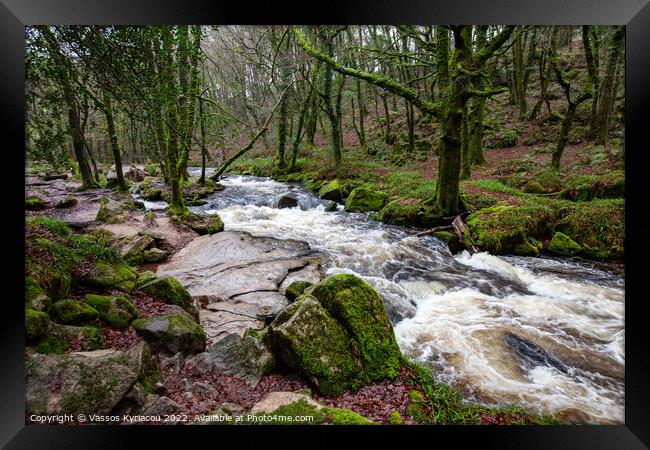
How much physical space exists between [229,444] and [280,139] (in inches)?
684

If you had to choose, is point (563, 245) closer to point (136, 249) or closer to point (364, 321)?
point (364, 321)

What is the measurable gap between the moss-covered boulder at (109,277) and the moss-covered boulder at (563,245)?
8113 millimetres

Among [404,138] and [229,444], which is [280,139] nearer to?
[404,138]

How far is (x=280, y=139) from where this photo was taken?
1798 centimetres

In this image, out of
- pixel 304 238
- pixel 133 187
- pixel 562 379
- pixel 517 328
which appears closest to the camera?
pixel 562 379

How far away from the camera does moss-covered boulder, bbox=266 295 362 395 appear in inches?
108

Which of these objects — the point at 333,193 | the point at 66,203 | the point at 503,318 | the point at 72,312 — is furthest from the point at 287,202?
the point at 72,312

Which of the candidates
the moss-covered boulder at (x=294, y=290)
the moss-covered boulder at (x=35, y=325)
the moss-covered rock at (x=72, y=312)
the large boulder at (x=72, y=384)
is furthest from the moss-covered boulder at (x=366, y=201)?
the moss-covered boulder at (x=35, y=325)

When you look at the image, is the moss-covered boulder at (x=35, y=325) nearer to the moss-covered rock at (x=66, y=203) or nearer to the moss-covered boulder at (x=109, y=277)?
the moss-covered boulder at (x=109, y=277)

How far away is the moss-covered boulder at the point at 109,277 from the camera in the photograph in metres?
3.41

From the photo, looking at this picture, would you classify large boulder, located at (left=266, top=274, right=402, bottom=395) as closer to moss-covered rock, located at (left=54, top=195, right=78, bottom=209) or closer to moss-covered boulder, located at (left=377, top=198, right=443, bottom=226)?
moss-covered boulder, located at (left=377, top=198, right=443, bottom=226)

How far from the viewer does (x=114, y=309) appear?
2990 millimetres

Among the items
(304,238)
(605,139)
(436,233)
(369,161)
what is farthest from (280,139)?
(605,139)

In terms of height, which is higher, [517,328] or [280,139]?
[280,139]
